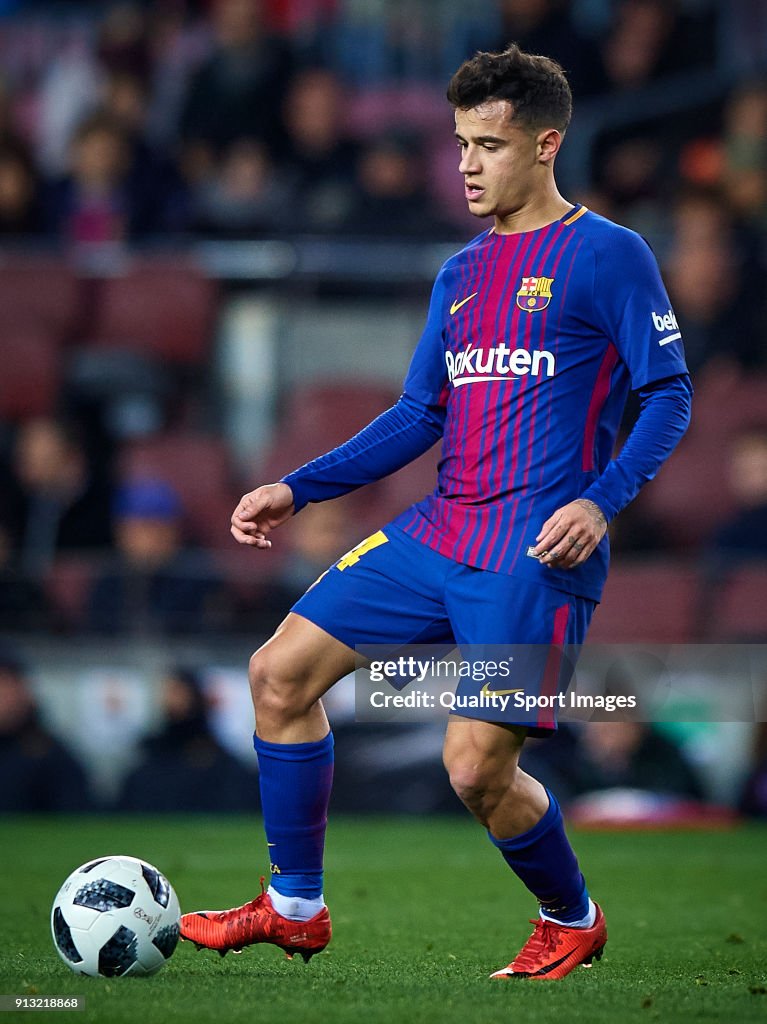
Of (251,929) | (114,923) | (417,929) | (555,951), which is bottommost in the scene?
(417,929)

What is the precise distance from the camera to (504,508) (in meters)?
4.30

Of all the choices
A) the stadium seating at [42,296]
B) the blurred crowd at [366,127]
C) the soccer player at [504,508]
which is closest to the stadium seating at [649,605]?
the blurred crowd at [366,127]

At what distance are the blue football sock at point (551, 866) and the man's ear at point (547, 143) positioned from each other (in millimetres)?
1676

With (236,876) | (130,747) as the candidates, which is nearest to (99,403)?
(130,747)

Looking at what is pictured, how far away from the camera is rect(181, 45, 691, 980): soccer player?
4.22 m

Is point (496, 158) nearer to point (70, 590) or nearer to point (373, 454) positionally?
point (373, 454)

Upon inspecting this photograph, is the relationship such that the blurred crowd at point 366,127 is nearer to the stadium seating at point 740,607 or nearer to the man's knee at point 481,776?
the stadium seating at point 740,607

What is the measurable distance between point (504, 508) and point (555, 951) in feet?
3.92

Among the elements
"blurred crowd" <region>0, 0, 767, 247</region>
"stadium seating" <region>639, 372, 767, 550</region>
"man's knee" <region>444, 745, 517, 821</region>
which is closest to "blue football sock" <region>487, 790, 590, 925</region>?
"man's knee" <region>444, 745, 517, 821</region>

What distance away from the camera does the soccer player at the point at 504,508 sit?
422 centimetres

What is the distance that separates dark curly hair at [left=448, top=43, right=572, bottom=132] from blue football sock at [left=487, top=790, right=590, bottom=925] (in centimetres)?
178

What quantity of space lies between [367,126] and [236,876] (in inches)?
306

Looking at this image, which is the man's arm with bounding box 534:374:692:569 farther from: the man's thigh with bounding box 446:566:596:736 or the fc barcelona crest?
the fc barcelona crest

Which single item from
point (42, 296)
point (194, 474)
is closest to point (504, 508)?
point (194, 474)
